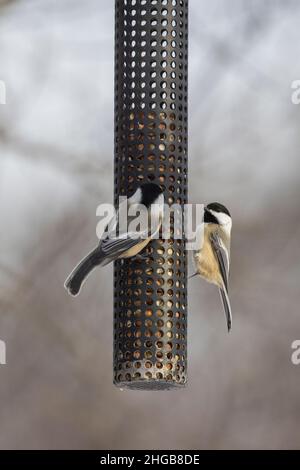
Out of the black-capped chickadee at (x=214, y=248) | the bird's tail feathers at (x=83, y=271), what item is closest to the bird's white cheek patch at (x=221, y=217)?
the black-capped chickadee at (x=214, y=248)

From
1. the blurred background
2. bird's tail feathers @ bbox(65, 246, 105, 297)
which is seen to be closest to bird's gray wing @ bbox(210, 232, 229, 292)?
bird's tail feathers @ bbox(65, 246, 105, 297)

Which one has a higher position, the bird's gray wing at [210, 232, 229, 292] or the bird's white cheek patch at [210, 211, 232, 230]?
the bird's white cheek patch at [210, 211, 232, 230]

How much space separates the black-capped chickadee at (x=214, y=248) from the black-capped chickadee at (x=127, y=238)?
1.21ft

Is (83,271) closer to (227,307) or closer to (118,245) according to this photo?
(118,245)

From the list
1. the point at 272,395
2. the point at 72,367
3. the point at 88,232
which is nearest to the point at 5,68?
the point at 88,232

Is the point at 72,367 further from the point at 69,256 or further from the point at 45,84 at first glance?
the point at 45,84

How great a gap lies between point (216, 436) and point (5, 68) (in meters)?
2.06

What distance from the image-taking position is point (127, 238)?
5.84 metres

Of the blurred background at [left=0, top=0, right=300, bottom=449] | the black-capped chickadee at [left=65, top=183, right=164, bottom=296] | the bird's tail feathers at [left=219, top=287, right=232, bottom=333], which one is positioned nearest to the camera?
the black-capped chickadee at [left=65, top=183, right=164, bottom=296]

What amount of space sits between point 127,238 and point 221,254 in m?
0.55

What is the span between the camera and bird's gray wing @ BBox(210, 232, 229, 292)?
20.5ft

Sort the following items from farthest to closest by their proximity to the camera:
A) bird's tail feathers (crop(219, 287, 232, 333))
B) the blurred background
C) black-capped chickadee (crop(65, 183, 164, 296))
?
the blurred background, bird's tail feathers (crop(219, 287, 232, 333)), black-capped chickadee (crop(65, 183, 164, 296))

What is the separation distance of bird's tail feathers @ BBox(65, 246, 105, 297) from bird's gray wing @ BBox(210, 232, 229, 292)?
1.78 ft

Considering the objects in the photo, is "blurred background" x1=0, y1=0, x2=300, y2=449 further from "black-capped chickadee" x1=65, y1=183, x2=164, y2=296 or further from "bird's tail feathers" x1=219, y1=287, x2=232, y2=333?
"black-capped chickadee" x1=65, y1=183, x2=164, y2=296
